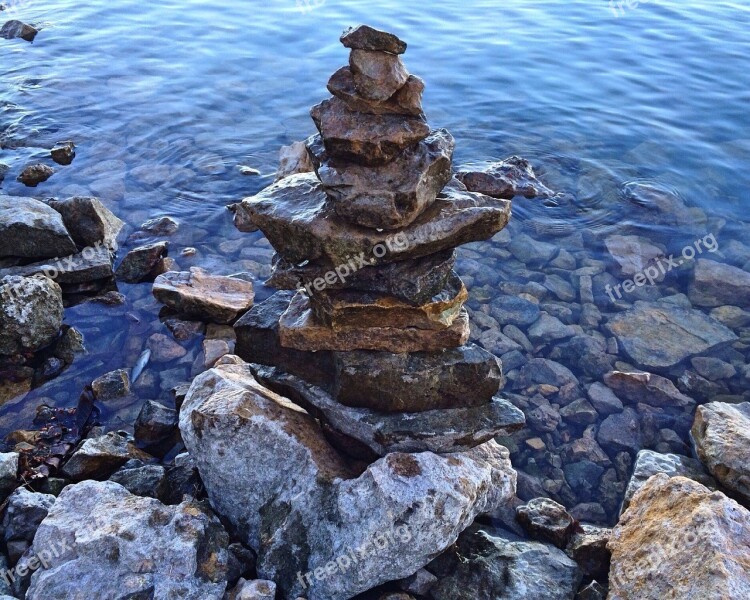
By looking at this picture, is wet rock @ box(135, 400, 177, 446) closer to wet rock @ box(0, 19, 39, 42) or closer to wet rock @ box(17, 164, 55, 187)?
wet rock @ box(17, 164, 55, 187)

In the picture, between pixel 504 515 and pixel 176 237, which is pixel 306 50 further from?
pixel 504 515

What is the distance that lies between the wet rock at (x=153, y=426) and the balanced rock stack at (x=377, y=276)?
1628mm

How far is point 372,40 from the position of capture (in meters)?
5.04

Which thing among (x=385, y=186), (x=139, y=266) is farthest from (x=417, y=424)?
(x=139, y=266)

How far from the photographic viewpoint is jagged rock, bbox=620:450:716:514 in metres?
7.18

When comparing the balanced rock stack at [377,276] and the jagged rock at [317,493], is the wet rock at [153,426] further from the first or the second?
the balanced rock stack at [377,276]

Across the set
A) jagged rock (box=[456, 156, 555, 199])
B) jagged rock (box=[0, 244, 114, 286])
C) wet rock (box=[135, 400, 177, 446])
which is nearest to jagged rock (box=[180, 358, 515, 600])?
wet rock (box=[135, 400, 177, 446])

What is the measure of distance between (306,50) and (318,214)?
18.1 metres

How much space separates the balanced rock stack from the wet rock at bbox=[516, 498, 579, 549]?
1.04m

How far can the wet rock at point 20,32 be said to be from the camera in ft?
76.8

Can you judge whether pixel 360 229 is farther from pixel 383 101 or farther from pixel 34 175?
pixel 34 175

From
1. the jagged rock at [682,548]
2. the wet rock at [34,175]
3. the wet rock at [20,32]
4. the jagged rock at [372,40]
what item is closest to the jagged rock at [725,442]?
the jagged rock at [682,548]

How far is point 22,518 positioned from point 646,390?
7494 millimetres

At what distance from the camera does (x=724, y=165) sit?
14.7 m
